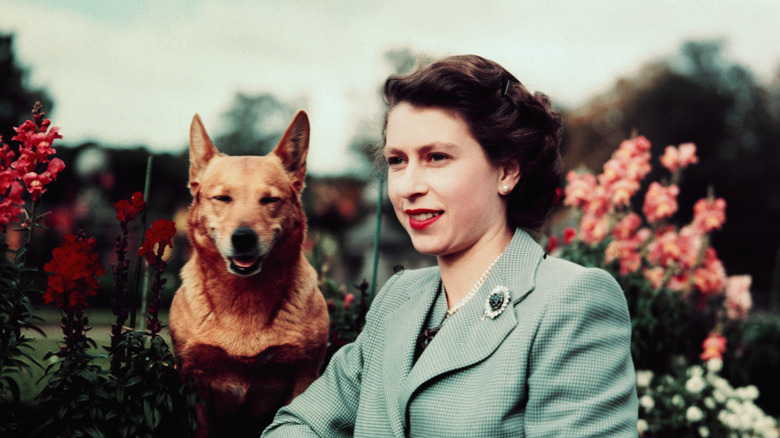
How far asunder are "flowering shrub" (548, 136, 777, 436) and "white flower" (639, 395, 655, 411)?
10 millimetres

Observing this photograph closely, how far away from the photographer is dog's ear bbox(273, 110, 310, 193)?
3049 millimetres

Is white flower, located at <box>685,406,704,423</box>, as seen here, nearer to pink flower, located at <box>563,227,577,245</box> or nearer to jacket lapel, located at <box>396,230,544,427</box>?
pink flower, located at <box>563,227,577,245</box>

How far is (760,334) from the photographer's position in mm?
9289

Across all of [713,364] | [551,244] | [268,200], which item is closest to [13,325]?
[268,200]

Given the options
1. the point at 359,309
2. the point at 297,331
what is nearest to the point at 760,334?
the point at 359,309

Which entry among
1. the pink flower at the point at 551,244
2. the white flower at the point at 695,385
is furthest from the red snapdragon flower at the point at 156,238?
the white flower at the point at 695,385

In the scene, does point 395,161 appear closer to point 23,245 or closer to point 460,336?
point 460,336

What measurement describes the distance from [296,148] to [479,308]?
3.96ft

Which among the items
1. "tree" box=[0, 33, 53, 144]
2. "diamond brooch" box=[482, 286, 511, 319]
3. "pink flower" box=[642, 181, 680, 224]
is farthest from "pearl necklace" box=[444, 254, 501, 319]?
"pink flower" box=[642, 181, 680, 224]

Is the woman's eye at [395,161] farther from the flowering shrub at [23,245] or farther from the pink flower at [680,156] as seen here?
the pink flower at [680,156]

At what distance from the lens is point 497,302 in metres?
2.26

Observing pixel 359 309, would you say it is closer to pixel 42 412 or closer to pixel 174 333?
pixel 174 333

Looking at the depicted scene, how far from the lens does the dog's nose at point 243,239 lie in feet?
9.26

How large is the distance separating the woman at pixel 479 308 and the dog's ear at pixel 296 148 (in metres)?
0.59
